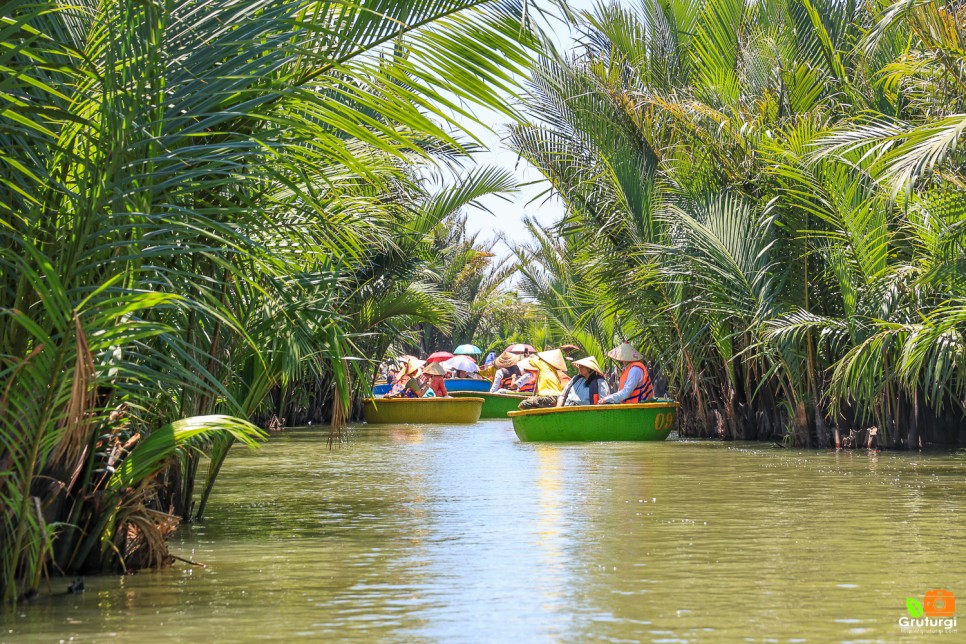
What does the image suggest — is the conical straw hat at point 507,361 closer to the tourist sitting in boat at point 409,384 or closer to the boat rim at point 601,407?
the tourist sitting in boat at point 409,384

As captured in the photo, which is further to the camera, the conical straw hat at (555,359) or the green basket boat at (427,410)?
the green basket boat at (427,410)

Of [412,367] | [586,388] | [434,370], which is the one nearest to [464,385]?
[412,367]

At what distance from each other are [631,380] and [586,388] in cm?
74

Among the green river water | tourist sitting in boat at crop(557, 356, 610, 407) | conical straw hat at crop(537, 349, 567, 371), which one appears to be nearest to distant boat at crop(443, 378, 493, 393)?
conical straw hat at crop(537, 349, 567, 371)

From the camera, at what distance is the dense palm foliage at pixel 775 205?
12.3 metres

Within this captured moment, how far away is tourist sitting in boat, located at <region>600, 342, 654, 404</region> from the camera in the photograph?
1847 cm

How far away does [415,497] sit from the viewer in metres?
10.3

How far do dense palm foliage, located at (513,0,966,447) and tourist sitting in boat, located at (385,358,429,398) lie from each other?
29.4 feet

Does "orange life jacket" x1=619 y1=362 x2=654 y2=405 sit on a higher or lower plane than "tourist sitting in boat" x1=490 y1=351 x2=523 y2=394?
lower

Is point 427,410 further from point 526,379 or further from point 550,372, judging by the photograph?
point 526,379

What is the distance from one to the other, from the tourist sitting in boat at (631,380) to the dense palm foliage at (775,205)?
502mm

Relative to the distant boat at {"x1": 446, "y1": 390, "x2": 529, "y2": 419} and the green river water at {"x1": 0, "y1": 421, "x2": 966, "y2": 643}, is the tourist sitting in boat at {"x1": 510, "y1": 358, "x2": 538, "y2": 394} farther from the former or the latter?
the green river water at {"x1": 0, "y1": 421, "x2": 966, "y2": 643}

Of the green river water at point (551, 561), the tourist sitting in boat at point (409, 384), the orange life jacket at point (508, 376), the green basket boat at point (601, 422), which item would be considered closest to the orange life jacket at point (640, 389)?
the green basket boat at point (601, 422)

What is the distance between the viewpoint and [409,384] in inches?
1171
